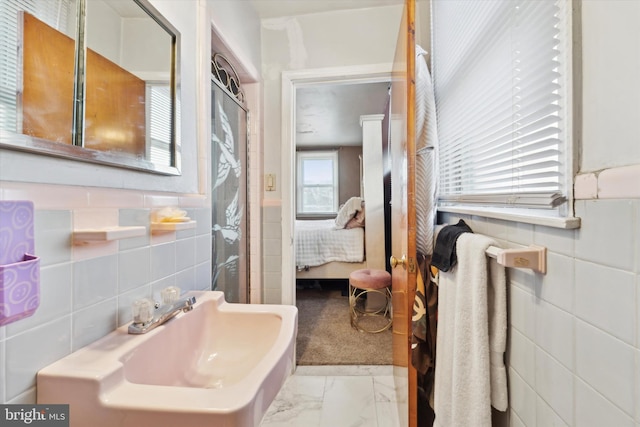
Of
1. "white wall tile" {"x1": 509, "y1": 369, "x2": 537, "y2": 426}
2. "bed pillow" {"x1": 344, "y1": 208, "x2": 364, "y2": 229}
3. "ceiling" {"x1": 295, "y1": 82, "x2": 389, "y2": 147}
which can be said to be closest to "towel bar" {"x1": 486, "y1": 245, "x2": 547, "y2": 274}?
"white wall tile" {"x1": 509, "y1": 369, "x2": 537, "y2": 426}

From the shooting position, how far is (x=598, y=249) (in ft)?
1.62

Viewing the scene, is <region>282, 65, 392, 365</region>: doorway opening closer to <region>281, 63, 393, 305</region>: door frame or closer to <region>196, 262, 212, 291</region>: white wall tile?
<region>281, 63, 393, 305</region>: door frame

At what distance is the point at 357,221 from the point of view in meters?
3.18

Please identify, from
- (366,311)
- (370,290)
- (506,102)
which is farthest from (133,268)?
(366,311)

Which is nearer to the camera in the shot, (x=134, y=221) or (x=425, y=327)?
(x=134, y=221)

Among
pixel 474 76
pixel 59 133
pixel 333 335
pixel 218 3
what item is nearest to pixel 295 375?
pixel 333 335

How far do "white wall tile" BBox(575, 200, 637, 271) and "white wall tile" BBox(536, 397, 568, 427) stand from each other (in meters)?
0.39

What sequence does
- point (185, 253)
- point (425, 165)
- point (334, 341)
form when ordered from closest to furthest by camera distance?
point (185, 253) → point (425, 165) → point (334, 341)

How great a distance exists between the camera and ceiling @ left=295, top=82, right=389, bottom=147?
9.72ft

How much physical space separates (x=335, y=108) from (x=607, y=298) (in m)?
3.49

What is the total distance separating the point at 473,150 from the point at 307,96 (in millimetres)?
2474

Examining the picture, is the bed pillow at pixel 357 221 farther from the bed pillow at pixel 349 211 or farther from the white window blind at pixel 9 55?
the white window blind at pixel 9 55

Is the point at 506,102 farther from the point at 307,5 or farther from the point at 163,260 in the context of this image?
the point at 307,5

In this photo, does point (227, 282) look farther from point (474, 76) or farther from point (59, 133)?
point (474, 76)
